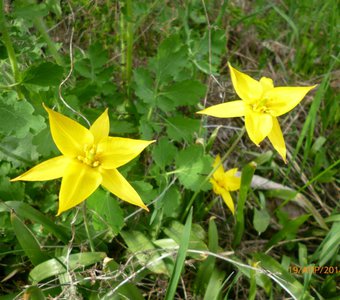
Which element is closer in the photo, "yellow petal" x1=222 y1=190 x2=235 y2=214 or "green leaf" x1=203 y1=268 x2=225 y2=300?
"green leaf" x1=203 y1=268 x2=225 y2=300

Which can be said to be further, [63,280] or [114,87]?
[114,87]

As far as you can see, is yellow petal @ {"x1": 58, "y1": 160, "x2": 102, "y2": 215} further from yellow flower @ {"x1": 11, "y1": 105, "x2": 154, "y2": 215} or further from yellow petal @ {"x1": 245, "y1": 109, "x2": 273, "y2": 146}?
yellow petal @ {"x1": 245, "y1": 109, "x2": 273, "y2": 146}

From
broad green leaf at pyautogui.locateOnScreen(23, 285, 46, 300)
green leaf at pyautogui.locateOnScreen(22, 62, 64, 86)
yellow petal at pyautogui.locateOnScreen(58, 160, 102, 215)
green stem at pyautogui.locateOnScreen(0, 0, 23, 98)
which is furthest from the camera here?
green leaf at pyautogui.locateOnScreen(22, 62, 64, 86)

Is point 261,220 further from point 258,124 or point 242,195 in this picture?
point 258,124

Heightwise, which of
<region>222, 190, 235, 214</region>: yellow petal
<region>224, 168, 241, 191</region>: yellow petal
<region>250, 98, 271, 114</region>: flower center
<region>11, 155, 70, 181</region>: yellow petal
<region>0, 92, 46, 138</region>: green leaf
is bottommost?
<region>222, 190, 235, 214</region>: yellow petal

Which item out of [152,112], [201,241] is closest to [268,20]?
[152,112]

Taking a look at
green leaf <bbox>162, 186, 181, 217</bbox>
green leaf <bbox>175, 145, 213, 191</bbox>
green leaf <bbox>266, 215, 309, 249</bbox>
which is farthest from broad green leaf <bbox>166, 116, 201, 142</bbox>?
green leaf <bbox>266, 215, 309, 249</bbox>

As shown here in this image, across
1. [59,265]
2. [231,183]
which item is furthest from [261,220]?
[59,265]

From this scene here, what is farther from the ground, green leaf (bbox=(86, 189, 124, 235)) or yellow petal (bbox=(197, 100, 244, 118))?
yellow petal (bbox=(197, 100, 244, 118))

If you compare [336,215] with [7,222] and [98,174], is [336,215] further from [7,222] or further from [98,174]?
[7,222]
